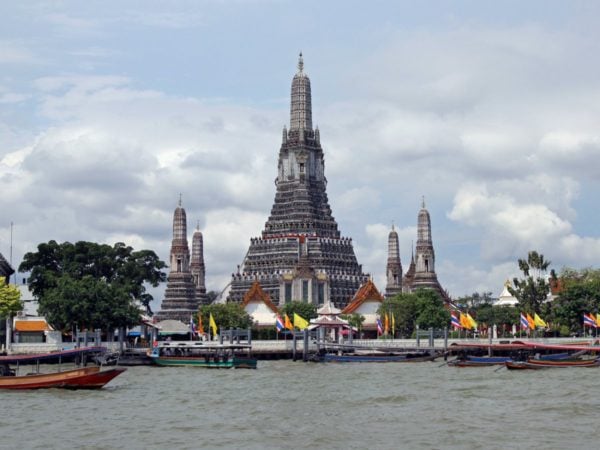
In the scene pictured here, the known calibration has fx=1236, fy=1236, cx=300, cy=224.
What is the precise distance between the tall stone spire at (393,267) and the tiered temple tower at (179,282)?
25369 mm

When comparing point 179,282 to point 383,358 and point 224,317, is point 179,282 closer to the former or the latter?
point 224,317

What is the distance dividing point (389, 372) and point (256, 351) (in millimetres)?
25856

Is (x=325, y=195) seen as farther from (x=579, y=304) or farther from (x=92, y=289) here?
(x=92, y=289)

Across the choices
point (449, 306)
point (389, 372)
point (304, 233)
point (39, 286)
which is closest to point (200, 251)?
point (304, 233)

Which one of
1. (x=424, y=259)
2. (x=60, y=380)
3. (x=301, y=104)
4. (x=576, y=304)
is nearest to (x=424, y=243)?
(x=424, y=259)

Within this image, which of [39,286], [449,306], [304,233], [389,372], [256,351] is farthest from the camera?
[304,233]

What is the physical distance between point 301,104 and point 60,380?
102m

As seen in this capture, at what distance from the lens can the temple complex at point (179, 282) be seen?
502ft

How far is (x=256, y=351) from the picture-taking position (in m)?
105

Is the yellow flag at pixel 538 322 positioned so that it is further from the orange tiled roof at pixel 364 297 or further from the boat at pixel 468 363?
the boat at pixel 468 363

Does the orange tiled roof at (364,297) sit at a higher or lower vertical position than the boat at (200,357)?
higher

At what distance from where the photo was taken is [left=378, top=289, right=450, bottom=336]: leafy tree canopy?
125 meters

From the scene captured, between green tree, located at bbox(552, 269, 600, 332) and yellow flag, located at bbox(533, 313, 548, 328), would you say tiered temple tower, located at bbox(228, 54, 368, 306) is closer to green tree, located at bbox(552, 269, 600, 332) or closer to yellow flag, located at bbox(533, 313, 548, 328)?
green tree, located at bbox(552, 269, 600, 332)

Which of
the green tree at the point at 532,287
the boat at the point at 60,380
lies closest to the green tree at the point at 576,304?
the green tree at the point at 532,287
